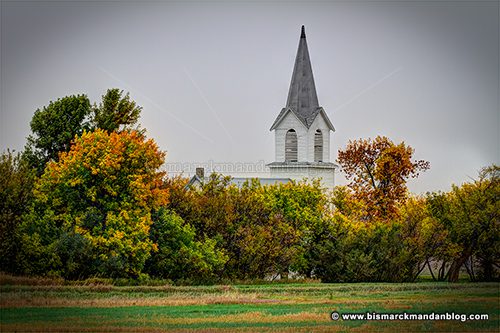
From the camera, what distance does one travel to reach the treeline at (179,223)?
52625mm

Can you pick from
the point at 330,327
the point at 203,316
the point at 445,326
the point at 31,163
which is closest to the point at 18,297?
the point at 203,316

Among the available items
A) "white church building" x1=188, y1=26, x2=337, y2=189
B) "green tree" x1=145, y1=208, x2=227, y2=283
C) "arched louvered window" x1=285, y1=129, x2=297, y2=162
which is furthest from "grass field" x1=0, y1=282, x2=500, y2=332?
"arched louvered window" x1=285, y1=129, x2=297, y2=162

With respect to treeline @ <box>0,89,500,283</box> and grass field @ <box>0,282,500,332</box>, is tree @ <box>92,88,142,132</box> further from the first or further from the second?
grass field @ <box>0,282,500,332</box>

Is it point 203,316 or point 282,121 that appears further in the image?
point 282,121

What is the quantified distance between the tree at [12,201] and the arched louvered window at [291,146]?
131ft

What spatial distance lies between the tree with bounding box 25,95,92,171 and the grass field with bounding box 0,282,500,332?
18.1 meters

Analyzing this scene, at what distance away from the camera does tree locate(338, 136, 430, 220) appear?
76.6 meters

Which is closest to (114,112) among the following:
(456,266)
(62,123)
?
(62,123)

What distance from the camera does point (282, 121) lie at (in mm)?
94375

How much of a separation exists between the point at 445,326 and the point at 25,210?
28821mm

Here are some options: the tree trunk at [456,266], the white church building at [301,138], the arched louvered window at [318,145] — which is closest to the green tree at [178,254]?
the tree trunk at [456,266]

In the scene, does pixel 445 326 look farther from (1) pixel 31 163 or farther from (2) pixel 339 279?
(1) pixel 31 163

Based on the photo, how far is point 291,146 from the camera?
94500 mm

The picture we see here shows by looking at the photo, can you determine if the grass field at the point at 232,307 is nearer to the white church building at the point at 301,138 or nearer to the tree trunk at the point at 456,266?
the tree trunk at the point at 456,266
